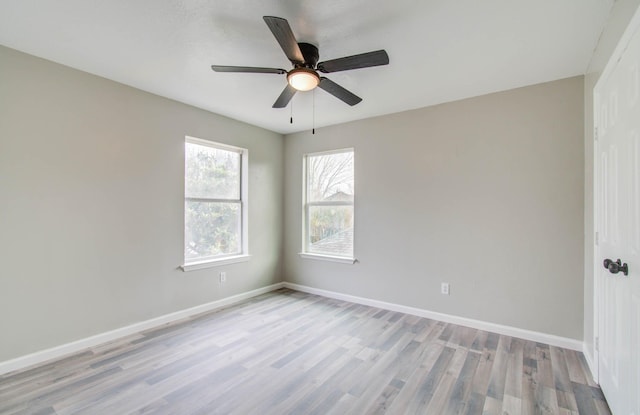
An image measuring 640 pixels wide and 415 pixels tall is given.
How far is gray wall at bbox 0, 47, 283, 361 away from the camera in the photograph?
240cm

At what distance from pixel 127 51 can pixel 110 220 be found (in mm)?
1560

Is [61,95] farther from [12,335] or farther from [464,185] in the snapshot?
[464,185]

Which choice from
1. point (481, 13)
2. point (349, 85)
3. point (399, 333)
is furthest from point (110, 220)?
point (481, 13)

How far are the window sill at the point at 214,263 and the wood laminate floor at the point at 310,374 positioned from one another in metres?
0.66

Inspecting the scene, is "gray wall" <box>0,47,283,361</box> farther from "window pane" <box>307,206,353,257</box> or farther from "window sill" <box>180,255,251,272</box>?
"window pane" <box>307,206,353,257</box>

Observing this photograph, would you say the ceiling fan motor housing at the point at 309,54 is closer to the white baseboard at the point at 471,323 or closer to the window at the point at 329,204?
the window at the point at 329,204

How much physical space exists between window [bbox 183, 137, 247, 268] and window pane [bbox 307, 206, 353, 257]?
1058 mm

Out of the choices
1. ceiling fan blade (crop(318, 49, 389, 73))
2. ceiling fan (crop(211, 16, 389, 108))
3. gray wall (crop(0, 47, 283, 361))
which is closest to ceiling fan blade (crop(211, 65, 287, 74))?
ceiling fan (crop(211, 16, 389, 108))

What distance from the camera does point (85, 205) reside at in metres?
2.77

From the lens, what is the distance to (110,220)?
2.94 metres

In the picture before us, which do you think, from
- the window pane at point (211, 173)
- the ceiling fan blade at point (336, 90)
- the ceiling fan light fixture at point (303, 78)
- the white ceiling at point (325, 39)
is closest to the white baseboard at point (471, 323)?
the window pane at point (211, 173)

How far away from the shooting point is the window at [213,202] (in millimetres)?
3711

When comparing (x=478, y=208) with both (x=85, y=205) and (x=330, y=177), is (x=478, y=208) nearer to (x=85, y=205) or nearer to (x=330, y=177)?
(x=330, y=177)

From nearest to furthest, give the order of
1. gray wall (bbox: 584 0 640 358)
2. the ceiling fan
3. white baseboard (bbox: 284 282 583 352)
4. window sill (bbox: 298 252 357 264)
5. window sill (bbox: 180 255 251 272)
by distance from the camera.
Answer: the ceiling fan
gray wall (bbox: 584 0 640 358)
white baseboard (bbox: 284 282 583 352)
window sill (bbox: 180 255 251 272)
window sill (bbox: 298 252 357 264)
